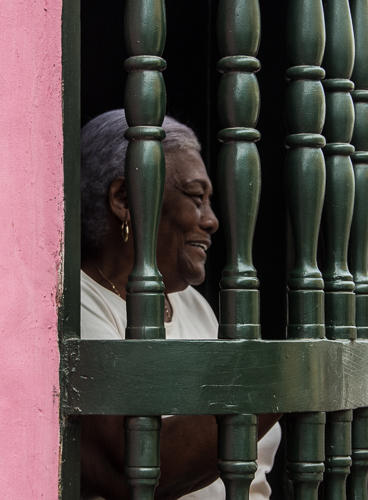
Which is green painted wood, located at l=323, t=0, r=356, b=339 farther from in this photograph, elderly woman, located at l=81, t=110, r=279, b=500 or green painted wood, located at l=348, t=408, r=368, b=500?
elderly woman, located at l=81, t=110, r=279, b=500

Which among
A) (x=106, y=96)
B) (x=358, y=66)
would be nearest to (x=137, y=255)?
(x=358, y=66)

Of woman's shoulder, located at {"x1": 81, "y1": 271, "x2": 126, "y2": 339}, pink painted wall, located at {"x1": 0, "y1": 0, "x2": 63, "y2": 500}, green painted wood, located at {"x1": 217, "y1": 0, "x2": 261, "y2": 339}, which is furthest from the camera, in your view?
woman's shoulder, located at {"x1": 81, "y1": 271, "x2": 126, "y2": 339}

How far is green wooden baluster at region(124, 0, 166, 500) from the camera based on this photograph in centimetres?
186

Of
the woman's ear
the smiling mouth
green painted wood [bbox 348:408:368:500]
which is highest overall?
the woman's ear

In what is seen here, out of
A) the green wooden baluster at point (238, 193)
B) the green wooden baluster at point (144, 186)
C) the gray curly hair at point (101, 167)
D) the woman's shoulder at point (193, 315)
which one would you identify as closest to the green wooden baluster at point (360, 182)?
the green wooden baluster at point (238, 193)

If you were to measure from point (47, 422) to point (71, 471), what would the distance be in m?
0.11

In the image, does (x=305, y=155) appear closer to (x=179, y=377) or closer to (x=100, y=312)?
(x=179, y=377)

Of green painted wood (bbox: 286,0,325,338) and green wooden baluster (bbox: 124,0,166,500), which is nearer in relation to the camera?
green wooden baluster (bbox: 124,0,166,500)

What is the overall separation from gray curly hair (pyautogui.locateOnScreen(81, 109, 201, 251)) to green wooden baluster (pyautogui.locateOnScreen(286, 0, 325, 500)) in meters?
0.99

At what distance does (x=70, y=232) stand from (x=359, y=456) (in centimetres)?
77

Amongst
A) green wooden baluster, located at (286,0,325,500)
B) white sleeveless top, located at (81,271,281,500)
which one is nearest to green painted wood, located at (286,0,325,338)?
green wooden baluster, located at (286,0,325,500)

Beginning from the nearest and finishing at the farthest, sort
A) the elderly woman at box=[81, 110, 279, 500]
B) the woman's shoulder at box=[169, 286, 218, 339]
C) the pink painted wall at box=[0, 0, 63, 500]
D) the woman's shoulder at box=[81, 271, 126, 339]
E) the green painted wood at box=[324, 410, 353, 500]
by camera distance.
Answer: the pink painted wall at box=[0, 0, 63, 500] < the green painted wood at box=[324, 410, 353, 500] < the woman's shoulder at box=[81, 271, 126, 339] < the elderly woman at box=[81, 110, 279, 500] < the woman's shoulder at box=[169, 286, 218, 339]

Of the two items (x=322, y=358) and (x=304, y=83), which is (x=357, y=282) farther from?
(x=304, y=83)

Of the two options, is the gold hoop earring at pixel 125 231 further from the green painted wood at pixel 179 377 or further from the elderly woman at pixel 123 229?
the green painted wood at pixel 179 377
